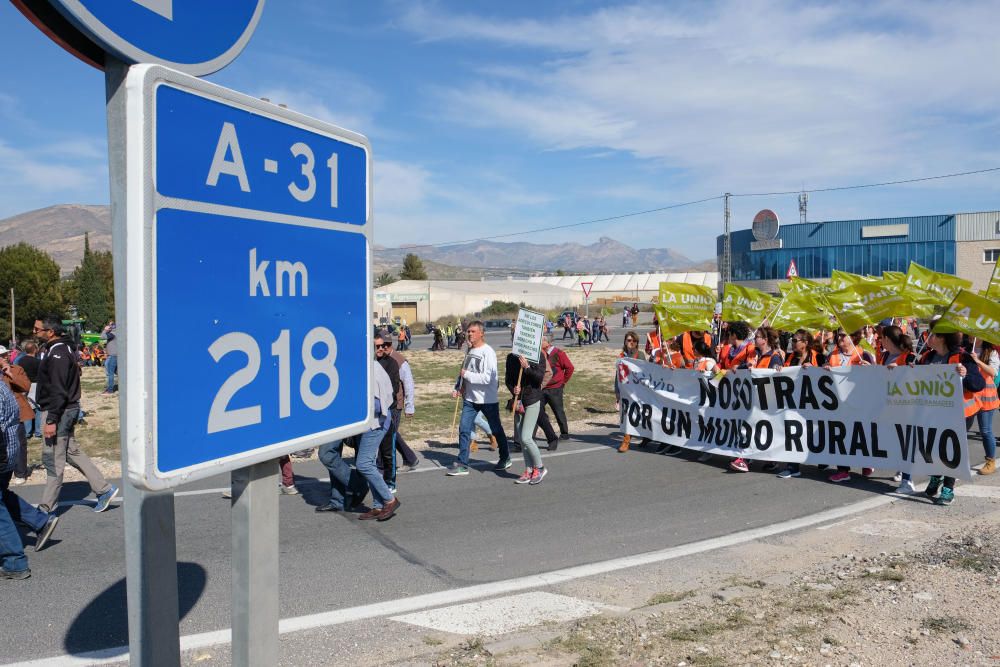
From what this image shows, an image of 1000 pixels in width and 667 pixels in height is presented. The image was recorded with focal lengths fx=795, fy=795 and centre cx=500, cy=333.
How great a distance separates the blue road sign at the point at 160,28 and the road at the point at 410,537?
3.92 m

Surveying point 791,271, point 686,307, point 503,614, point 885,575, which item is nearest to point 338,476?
point 503,614

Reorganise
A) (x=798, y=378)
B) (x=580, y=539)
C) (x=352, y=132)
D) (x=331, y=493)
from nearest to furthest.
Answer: (x=352, y=132) → (x=580, y=539) → (x=331, y=493) → (x=798, y=378)

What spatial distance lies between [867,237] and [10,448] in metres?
74.2

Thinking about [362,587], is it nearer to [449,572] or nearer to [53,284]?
[449,572]

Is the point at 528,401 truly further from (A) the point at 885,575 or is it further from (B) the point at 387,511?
(A) the point at 885,575

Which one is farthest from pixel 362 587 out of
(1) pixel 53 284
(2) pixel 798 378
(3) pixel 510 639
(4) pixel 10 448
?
(1) pixel 53 284

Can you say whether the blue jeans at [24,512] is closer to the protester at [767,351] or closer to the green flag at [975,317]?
the protester at [767,351]

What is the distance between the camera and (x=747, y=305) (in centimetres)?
1289

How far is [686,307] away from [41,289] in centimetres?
7281

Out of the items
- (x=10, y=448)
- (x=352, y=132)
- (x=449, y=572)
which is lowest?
(x=449, y=572)

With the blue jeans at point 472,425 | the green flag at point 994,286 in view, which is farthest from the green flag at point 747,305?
the blue jeans at point 472,425

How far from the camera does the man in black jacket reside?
8219 mm

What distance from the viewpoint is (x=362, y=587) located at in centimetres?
612

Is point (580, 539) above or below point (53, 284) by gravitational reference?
below
